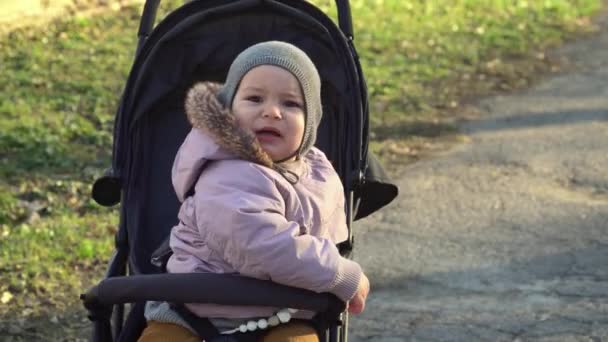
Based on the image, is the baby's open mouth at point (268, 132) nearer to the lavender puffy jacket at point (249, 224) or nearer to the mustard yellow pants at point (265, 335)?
the lavender puffy jacket at point (249, 224)

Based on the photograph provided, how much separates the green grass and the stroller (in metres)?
1.26

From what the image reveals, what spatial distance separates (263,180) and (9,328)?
212cm

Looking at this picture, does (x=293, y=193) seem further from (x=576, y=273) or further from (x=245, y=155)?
(x=576, y=273)

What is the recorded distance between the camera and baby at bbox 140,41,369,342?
3424mm

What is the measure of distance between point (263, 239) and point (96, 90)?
5200 millimetres

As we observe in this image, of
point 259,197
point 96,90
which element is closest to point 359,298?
point 259,197

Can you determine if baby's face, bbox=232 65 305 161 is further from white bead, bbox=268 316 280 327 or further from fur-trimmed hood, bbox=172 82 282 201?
white bead, bbox=268 316 280 327

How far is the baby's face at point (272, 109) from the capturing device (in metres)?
3.67

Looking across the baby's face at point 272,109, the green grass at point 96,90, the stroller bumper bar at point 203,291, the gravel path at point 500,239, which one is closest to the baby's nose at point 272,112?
the baby's face at point 272,109

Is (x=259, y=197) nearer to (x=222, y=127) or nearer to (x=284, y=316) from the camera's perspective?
(x=222, y=127)

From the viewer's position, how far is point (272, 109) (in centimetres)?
366

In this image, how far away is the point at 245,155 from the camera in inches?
140

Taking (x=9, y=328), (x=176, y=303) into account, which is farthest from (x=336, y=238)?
(x=9, y=328)

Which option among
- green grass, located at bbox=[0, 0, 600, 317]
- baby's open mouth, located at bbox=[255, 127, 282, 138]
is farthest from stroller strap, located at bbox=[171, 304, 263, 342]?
green grass, located at bbox=[0, 0, 600, 317]
